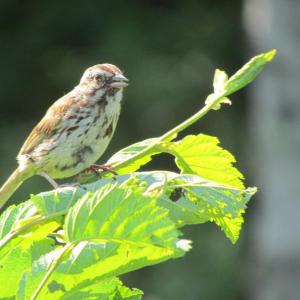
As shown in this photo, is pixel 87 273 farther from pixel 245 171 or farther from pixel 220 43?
pixel 220 43

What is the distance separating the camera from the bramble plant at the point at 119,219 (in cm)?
185

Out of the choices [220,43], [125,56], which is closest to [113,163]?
[125,56]

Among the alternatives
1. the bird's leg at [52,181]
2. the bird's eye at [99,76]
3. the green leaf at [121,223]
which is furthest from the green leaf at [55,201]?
the bird's eye at [99,76]

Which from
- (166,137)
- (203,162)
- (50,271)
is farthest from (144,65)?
(50,271)

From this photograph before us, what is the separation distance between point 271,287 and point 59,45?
5.14 metres

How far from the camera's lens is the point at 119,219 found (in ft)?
6.03

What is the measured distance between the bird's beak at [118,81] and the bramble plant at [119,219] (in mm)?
1931

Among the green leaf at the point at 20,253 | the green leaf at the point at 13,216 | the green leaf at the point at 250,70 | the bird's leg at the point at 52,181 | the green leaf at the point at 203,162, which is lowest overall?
the bird's leg at the point at 52,181

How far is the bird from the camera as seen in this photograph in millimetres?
4039

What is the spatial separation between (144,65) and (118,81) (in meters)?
8.67

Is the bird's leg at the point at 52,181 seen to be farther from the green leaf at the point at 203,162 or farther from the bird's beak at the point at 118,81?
the green leaf at the point at 203,162

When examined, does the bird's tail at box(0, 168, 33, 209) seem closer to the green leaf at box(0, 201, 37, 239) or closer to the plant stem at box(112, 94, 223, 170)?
the plant stem at box(112, 94, 223, 170)

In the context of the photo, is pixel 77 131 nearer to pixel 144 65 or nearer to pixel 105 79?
pixel 105 79

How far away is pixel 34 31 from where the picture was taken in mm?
14258
